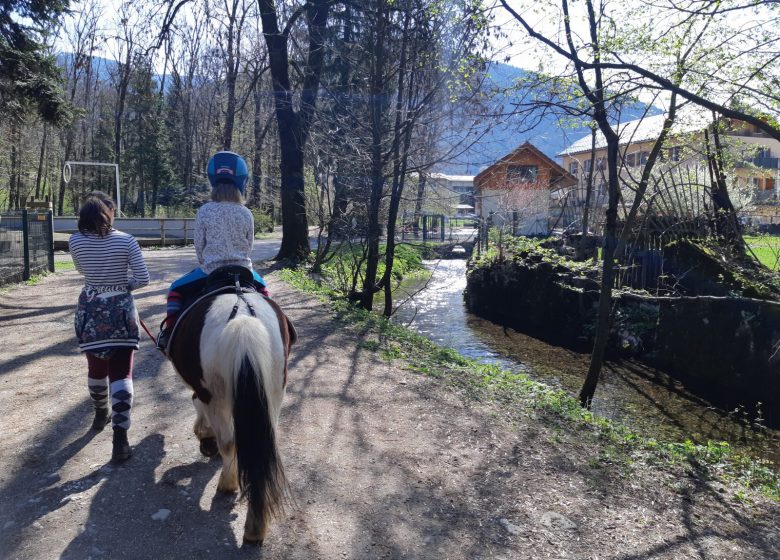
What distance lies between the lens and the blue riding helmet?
4.30 meters

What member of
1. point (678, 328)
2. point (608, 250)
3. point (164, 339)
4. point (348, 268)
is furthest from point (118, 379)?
point (348, 268)

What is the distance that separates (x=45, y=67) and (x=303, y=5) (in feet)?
22.7

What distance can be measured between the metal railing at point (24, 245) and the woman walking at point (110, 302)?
937 cm

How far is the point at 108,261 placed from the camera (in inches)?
173

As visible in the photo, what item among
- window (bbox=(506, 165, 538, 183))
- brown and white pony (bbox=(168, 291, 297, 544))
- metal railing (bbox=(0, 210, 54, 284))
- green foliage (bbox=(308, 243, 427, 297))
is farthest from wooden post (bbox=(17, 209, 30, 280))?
window (bbox=(506, 165, 538, 183))

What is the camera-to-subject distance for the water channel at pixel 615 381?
8.11 metres

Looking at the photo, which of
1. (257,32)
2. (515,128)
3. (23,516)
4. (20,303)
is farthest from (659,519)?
(257,32)

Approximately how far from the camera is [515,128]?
8281 millimetres

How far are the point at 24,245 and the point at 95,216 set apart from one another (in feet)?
34.7

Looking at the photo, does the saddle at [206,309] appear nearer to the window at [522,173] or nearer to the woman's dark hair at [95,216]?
the woman's dark hair at [95,216]

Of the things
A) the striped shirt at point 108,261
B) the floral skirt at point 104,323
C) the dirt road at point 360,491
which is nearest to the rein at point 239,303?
the striped shirt at point 108,261

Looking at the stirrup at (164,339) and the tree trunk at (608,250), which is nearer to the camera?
the stirrup at (164,339)

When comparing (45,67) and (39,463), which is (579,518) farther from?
(45,67)

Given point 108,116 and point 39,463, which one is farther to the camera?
point 108,116
